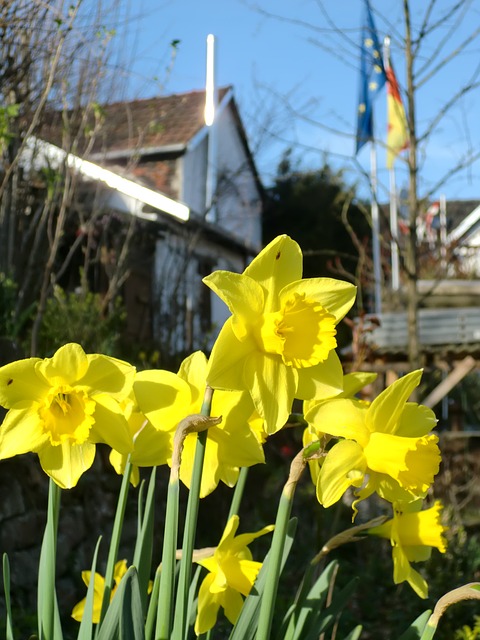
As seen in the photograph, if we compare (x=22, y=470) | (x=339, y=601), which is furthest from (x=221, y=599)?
(x=22, y=470)

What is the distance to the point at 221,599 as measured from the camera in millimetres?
1565

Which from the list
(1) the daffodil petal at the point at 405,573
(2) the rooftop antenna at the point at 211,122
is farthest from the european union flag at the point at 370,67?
(1) the daffodil petal at the point at 405,573

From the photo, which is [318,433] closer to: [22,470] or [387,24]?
[22,470]

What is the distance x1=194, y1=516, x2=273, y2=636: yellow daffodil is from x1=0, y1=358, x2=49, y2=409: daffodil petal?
0.47 m

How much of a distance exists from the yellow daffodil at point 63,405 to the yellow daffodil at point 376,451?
32 cm

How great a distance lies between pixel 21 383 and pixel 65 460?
0.15 m

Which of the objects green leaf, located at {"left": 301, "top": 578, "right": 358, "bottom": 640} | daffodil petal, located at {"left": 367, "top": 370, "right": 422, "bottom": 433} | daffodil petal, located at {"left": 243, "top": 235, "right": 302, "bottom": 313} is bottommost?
green leaf, located at {"left": 301, "top": 578, "right": 358, "bottom": 640}

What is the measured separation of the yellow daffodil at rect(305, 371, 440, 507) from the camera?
1.22 metres

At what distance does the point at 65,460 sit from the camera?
1340mm

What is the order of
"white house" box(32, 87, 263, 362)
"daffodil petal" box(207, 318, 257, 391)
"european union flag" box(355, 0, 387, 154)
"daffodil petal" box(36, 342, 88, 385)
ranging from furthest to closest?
"white house" box(32, 87, 263, 362) → "european union flag" box(355, 0, 387, 154) → "daffodil petal" box(36, 342, 88, 385) → "daffodil petal" box(207, 318, 257, 391)

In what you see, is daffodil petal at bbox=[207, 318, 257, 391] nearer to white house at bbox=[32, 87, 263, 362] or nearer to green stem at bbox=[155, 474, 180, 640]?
green stem at bbox=[155, 474, 180, 640]

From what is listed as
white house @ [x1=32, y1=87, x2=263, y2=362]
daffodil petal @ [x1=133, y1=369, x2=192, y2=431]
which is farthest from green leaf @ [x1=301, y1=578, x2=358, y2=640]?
white house @ [x1=32, y1=87, x2=263, y2=362]

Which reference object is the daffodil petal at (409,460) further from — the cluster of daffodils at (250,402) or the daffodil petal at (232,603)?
the daffodil petal at (232,603)

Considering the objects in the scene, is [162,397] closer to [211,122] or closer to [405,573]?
[405,573]
